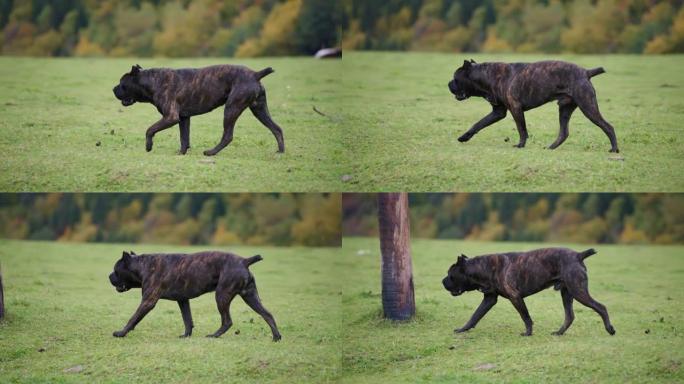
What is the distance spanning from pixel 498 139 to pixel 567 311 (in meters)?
2.75

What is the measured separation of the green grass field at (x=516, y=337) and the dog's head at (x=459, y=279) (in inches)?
25.0

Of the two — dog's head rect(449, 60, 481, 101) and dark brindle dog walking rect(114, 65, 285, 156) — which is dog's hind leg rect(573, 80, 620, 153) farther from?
dark brindle dog walking rect(114, 65, 285, 156)

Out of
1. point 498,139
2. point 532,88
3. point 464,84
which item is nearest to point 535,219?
point 498,139

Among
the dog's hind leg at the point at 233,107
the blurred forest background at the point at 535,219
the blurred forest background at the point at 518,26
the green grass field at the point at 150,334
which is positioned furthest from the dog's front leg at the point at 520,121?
the blurred forest background at the point at 518,26

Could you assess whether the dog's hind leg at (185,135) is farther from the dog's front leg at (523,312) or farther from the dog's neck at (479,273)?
the dog's front leg at (523,312)

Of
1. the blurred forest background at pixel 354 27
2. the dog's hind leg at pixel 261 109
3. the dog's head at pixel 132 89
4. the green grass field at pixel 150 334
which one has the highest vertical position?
the blurred forest background at pixel 354 27

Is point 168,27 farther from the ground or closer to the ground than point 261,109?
farther from the ground

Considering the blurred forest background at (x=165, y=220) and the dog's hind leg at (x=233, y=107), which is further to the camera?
the blurred forest background at (x=165, y=220)

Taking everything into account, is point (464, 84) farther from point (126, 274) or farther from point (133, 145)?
point (126, 274)

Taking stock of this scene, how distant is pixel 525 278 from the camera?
51.4 feet

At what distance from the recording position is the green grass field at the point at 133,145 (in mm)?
16469

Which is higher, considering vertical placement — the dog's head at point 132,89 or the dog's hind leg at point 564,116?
the dog's head at point 132,89

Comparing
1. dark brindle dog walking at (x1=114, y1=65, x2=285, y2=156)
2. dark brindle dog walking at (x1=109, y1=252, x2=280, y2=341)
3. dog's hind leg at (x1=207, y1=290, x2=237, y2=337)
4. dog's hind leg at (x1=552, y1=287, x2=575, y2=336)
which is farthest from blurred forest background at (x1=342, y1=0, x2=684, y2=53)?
dog's hind leg at (x1=207, y1=290, x2=237, y2=337)

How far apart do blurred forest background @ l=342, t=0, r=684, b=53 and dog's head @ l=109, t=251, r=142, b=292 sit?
9.62 metres
